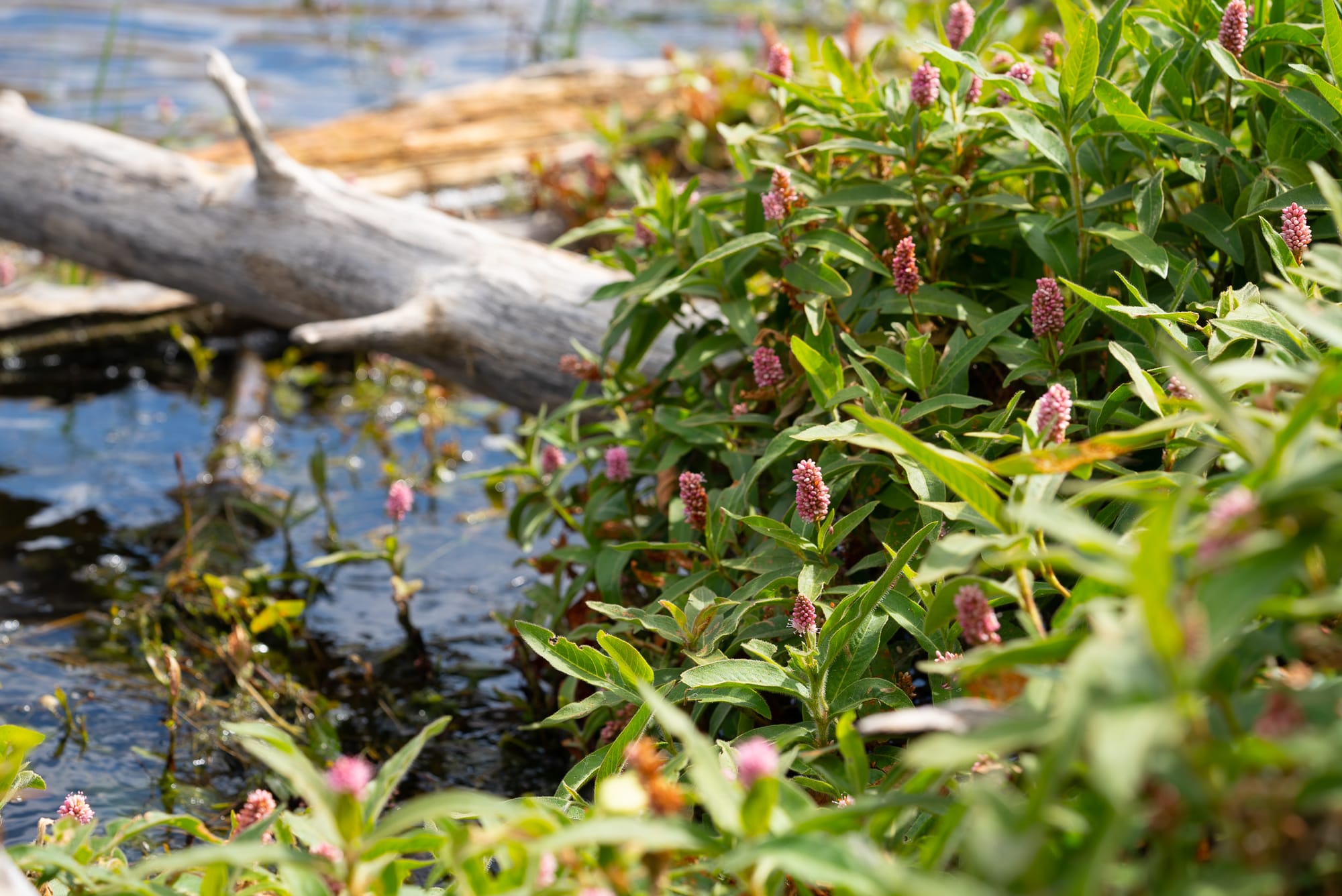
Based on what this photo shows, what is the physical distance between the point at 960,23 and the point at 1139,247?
2.17ft

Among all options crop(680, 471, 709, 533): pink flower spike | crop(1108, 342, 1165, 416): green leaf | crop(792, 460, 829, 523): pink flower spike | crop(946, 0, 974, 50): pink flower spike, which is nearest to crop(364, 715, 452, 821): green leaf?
crop(792, 460, 829, 523): pink flower spike

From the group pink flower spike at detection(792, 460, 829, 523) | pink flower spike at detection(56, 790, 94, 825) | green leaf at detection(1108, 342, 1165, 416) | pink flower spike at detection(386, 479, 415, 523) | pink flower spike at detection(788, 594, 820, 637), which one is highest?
green leaf at detection(1108, 342, 1165, 416)

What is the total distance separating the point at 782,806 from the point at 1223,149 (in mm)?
1396

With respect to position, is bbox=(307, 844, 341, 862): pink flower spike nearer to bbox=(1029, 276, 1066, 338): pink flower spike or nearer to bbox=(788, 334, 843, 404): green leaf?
bbox=(788, 334, 843, 404): green leaf

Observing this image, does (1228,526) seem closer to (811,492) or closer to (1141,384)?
(1141,384)

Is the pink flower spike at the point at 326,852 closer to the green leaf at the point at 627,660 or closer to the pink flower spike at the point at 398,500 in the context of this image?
the green leaf at the point at 627,660

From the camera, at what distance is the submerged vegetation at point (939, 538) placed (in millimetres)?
818

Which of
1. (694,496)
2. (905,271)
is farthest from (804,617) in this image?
(905,271)

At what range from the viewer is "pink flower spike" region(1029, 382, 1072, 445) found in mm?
1185

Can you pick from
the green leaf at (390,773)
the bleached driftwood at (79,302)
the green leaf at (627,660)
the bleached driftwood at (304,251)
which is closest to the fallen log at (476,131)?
the bleached driftwood at (79,302)

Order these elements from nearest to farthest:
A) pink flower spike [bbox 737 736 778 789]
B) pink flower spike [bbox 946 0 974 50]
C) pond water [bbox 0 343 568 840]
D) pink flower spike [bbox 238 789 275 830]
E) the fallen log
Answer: pink flower spike [bbox 737 736 778 789] < pink flower spike [bbox 238 789 275 830] < pink flower spike [bbox 946 0 974 50] < pond water [bbox 0 343 568 840] < the fallen log

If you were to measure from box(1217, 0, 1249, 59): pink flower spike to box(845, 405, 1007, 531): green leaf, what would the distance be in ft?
3.49

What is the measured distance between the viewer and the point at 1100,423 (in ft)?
5.32

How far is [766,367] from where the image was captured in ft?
6.43
